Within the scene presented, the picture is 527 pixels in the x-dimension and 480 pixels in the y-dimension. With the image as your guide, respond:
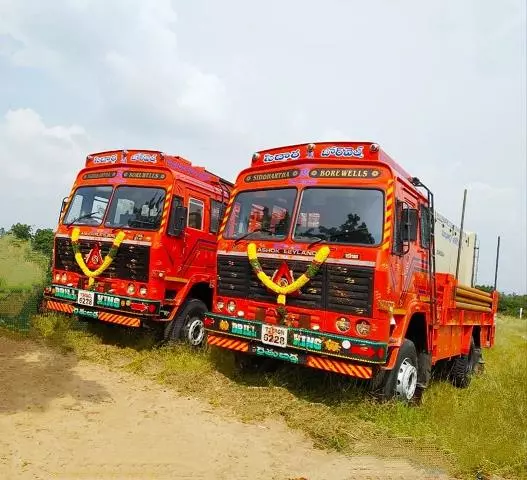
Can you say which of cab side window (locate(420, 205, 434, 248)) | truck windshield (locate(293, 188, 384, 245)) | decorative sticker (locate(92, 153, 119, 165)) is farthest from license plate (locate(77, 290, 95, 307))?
cab side window (locate(420, 205, 434, 248))

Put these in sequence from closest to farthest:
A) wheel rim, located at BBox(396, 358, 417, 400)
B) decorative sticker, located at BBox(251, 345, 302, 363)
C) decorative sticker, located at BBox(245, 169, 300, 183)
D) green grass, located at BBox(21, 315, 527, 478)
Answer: green grass, located at BBox(21, 315, 527, 478), decorative sticker, located at BBox(251, 345, 302, 363), wheel rim, located at BBox(396, 358, 417, 400), decorative sticker, located at BBox(245, 169, 300, 183)

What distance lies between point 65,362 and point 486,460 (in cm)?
555

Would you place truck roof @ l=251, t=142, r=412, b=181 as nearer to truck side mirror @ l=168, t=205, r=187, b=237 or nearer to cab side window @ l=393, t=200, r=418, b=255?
cab side window @ l=393, t=200, r=418, b=255

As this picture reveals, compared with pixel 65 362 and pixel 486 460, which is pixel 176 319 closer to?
pixel 65 362

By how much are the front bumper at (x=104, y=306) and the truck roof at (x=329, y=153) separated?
273cm

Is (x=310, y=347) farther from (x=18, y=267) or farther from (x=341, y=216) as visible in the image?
(x=18, y=267)

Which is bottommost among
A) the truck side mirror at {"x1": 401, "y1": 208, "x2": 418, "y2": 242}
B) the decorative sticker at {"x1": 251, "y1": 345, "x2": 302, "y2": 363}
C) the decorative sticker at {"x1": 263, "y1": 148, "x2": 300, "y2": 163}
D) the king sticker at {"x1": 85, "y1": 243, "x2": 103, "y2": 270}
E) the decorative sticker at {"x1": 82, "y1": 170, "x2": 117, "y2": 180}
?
the decorative sticker at {"x1": 251, "y1": 345, "x2": 302, "y2": 363}

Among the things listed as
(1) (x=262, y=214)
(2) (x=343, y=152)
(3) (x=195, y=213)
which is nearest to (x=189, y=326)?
(3) (x=195, y=213)

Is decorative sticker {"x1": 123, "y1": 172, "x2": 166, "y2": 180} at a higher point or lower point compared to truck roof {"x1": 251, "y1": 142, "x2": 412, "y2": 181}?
lower

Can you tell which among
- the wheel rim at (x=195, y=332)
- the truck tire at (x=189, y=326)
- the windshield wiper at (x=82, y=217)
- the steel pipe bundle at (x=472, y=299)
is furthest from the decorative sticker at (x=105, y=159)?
the steel pipe bundle at (x=472, y=299)

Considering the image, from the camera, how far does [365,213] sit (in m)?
6.02

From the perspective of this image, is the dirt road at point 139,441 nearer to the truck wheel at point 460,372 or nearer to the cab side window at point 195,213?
the cab side window at point 195,213

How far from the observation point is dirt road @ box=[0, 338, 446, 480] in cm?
416

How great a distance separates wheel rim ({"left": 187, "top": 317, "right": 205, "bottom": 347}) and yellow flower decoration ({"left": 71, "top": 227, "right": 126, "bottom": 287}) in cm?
171
